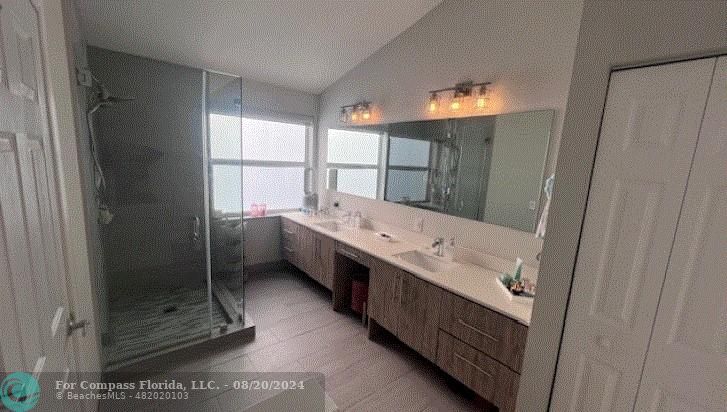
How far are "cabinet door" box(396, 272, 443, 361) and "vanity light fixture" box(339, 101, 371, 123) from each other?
1.90 meters

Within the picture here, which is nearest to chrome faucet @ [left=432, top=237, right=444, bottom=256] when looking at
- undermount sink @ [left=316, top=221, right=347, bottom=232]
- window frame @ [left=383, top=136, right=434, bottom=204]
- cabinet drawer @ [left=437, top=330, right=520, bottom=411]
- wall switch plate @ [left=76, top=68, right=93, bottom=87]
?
window frame @ [left=383, top=136, right=434, bottom=204]

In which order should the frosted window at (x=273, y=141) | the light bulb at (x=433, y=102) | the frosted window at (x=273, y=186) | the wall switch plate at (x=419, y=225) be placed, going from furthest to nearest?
1. the frosted window at (x=273, y=186)
2. the frosted window at (x=273, y=141)
3. the wall switch plate at (x=419, y=225)
4. the light bulb at (x=433, y=102)

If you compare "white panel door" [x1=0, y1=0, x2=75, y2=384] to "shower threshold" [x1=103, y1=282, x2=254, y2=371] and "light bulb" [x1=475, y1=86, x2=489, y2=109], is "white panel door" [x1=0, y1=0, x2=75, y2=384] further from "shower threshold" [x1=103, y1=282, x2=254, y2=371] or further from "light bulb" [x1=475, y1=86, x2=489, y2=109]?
"light bulb" [x1=475, y1=86, x2=489, y2=109]

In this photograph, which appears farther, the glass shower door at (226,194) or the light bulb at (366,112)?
the light bulb at (366,112)

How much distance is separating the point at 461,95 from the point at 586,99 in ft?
4.30

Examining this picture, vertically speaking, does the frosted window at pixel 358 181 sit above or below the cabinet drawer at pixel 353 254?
above

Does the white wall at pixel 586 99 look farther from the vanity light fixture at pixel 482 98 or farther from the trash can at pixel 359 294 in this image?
the trash can at pixel 359 294

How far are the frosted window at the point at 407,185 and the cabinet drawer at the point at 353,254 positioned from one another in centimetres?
72

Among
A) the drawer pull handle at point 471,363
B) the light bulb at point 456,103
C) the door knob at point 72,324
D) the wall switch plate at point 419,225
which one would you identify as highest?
the light bulb at point 456,103

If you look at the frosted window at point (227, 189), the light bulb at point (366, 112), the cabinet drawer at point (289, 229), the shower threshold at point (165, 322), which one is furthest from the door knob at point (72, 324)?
the light bulb at point (366, 112)

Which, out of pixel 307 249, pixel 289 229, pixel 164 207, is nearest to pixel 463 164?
Answer: pixel 307 249

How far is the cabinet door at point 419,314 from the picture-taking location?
79.6 inches

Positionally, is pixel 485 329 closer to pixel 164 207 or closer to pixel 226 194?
pixel 226 194

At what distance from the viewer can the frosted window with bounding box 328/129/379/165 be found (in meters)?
3.27
